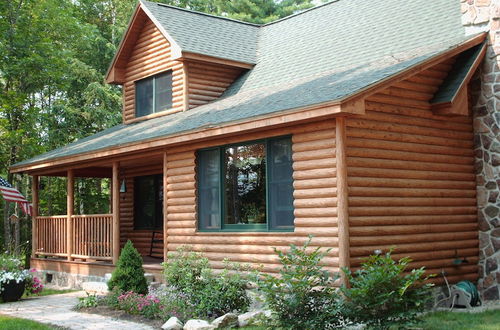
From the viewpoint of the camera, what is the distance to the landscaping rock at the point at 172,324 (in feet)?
28.4

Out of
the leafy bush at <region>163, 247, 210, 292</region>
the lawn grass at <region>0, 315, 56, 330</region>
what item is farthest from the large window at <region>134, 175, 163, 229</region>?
the lawn grass at <region>0, 315, 56, 330</region>

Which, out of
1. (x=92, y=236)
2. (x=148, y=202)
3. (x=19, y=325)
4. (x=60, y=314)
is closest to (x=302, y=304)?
(x=19, y=325)

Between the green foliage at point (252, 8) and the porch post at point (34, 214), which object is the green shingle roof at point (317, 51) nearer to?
the porch post at point (34, 214)

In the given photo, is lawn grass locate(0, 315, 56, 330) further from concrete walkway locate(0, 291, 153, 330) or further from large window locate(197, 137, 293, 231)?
large window locate(197, 137, 293, 231)

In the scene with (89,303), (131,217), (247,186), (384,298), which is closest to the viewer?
(384,298)

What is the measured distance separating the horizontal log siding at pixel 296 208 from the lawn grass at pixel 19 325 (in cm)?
322

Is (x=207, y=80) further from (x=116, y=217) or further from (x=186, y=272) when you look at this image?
(x=186, y=272)

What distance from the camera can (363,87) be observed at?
28.7ft

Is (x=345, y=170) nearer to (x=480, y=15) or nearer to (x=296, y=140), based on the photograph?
(x=296, y=140)

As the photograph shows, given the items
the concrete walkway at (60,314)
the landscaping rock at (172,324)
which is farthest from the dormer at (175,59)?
the landscaping rock at (172,324)

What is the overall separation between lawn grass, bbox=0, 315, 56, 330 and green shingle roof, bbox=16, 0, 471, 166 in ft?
13.3

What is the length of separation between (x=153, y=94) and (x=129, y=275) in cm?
667

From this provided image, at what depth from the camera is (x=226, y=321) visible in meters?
8.63

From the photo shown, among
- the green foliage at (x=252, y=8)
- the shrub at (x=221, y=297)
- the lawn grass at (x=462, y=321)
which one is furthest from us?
the green foliage at (x=252, y=8)
